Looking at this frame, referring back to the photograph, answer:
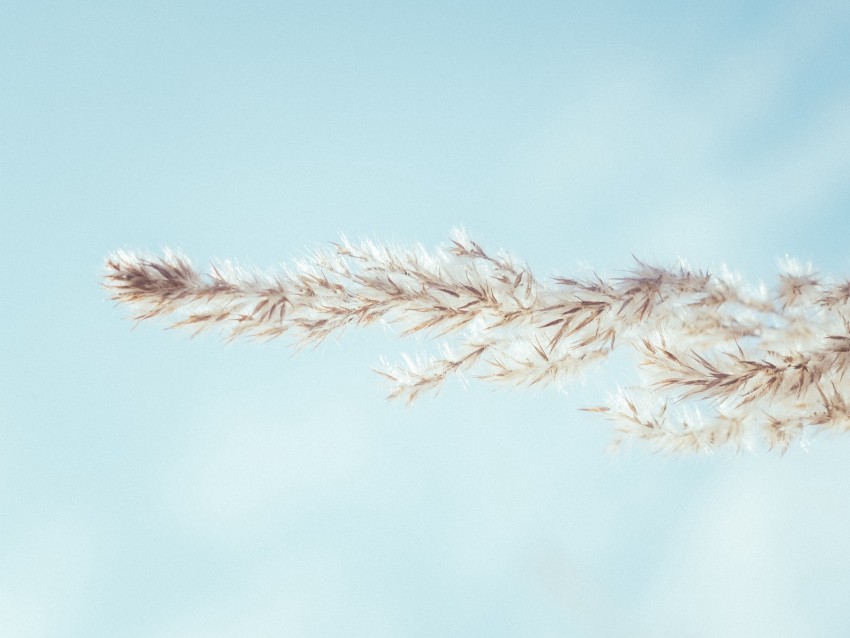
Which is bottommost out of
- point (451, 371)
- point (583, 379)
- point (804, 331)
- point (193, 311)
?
point (193, 311)

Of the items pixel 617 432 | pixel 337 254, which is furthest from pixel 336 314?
pixel 617 432

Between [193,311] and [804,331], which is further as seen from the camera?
[804,331]

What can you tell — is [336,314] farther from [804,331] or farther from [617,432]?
[804,331]

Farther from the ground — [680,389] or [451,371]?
[680,389]

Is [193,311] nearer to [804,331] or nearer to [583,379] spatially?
[583,379]

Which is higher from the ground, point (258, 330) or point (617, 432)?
point (617, 432)

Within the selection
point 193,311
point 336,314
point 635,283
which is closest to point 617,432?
point 635,283
